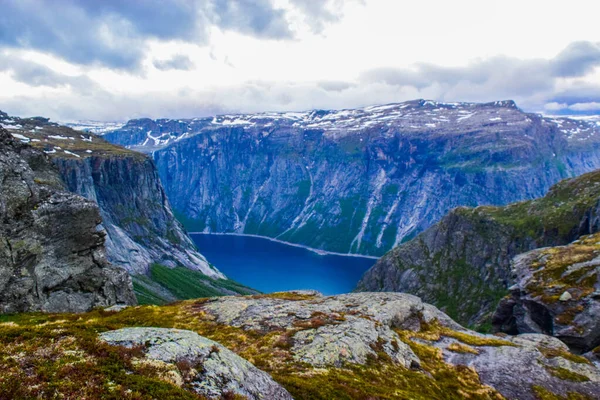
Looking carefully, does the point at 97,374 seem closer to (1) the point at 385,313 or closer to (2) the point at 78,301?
(1) the point at 385,313

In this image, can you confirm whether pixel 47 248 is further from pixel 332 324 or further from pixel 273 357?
pixel 332 324

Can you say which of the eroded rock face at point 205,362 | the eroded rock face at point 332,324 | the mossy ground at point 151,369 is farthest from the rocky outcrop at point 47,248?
the eroded rock face at point 205,362

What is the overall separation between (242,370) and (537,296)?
83878mm

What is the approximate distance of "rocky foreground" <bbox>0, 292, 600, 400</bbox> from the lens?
53.1 ft

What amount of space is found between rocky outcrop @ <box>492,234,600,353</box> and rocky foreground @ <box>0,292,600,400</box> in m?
13.8

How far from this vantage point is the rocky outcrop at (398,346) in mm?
32219

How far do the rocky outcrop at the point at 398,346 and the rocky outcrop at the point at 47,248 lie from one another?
62.3 feet

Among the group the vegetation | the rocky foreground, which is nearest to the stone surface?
the rocky foreground

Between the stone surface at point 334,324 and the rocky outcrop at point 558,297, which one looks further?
the rocky outcrop at point 558,297

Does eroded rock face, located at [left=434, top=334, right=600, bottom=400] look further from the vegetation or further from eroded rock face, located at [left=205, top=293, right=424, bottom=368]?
eroded rock face, located at [left=205, top=293, right=424, bottom=368]

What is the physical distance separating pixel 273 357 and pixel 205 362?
34.5ft

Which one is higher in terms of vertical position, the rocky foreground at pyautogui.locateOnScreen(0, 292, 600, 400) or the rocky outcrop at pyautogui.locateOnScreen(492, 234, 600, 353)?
the rocky foreground at pyautogui.locateOnScreen(0, 292, 600, 400)

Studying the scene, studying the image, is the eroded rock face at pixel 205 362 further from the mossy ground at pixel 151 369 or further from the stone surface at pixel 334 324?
the stone surface at pixel 334 324

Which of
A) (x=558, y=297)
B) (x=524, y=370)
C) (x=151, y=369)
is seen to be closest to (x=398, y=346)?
(x=524, y=370)
